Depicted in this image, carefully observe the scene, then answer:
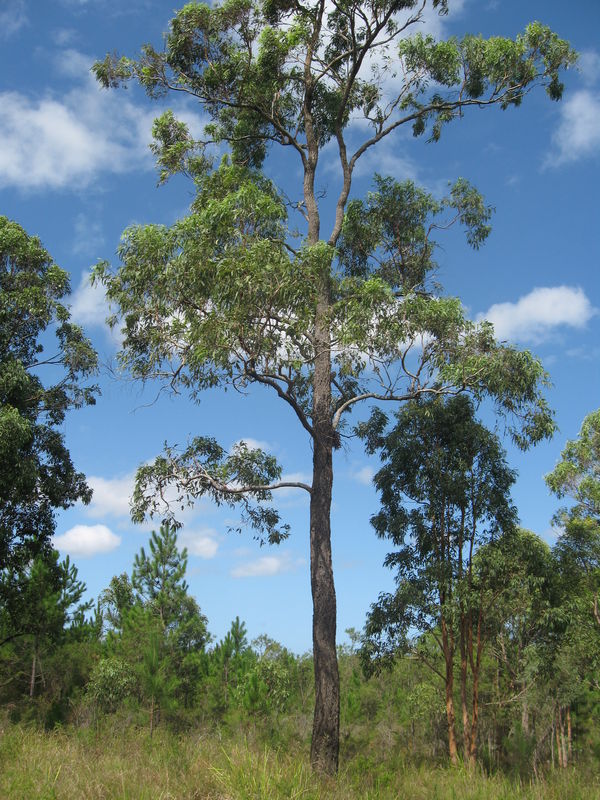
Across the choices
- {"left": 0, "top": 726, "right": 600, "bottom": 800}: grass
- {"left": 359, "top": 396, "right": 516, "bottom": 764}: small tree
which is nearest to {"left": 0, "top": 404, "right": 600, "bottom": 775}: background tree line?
{"left": 359, "top": 396, "right": 516, "bottom": 764}: small tree

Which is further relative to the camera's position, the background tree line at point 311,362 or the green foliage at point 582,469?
the green foliage at point 582,469

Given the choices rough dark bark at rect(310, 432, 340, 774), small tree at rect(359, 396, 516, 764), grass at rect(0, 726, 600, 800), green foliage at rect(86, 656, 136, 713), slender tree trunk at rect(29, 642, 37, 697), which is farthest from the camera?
slender tree trunk at rect(29, 642, 37, 697)

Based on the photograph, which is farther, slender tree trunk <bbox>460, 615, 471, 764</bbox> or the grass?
slender tree trunk <bbox>460, 615, 471, 764</bbox>

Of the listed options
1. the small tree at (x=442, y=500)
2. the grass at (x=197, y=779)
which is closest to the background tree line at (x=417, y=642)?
the small tree at (x=442, y=500)

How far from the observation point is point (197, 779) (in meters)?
7.30

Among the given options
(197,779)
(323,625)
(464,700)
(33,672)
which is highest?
(323,625)

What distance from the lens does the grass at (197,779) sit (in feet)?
23.1

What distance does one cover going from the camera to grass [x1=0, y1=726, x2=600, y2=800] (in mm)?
7035

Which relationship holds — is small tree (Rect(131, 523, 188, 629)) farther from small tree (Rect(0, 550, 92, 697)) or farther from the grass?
the grass

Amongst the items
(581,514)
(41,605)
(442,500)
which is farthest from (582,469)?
(41,605)

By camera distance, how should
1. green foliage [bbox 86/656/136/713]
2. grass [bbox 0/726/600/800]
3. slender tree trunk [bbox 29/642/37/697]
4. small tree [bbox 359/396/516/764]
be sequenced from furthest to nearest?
slender tree trunk [bbox 29/642/37/697] < green foliage [bbox 86/656/136/713] < small tree [bbox 359/396/516/764] < grass [bbox 0/726/600/800]

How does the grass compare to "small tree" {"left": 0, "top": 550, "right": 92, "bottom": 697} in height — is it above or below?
below

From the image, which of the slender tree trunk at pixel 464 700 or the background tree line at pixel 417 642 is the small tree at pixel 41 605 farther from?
the slender tree trunk at pixel 464 700

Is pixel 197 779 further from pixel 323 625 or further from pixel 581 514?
pixel 581 514
